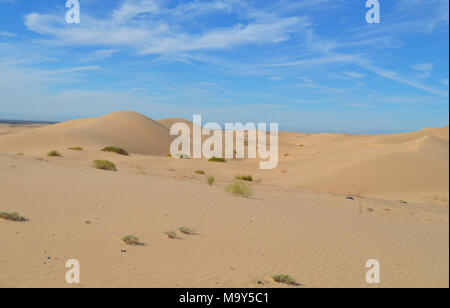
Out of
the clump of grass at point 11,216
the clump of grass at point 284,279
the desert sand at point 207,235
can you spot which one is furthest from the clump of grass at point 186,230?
the clump of grass at point 11,216

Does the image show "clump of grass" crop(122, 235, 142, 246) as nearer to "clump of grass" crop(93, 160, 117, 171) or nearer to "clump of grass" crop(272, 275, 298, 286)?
"clump of grass" crop(272, 275, 298, 286)

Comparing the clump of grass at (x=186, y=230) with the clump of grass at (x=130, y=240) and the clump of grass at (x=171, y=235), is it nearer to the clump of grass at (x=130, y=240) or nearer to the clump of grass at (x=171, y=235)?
the clump of grass at (x=171, y=235)

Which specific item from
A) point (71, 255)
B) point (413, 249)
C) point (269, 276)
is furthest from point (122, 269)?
point (413, 249)

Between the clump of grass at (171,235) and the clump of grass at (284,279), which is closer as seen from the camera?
the clump of grass at (284,279)

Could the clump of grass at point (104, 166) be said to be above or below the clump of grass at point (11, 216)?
above

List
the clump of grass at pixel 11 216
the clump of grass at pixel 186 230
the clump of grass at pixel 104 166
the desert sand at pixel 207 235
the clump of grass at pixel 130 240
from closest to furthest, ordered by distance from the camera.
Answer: the desert sand at pixel 207 235
the clump of grass at pixel 130 240
the clump of grass at pixel 11 216
the clump of grass at pixel 186 230
the clump of grass at pixel 104 166

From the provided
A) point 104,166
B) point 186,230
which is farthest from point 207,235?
point 104,166

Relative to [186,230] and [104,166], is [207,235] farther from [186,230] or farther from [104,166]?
[104,166]

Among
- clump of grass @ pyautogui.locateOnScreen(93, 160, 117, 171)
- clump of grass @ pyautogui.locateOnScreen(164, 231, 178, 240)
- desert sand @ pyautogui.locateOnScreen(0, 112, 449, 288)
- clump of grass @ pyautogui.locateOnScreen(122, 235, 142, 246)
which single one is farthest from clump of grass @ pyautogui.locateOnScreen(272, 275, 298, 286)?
clump of grass @ pyautogui.locateOnScreen(93, 160, 117, 171)

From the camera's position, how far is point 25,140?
40.3 metres

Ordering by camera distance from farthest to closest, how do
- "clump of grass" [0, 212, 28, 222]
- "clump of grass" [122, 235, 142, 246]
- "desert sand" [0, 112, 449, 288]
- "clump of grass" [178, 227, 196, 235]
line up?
"clump of grass" [178, 227, 196, 235], "clump of grass" [0, 212, 28, 222], "clump of grass" [122, 235, 142, 246], "desert sand" [0, 112, 449, 288]

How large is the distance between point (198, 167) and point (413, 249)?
20.0m
